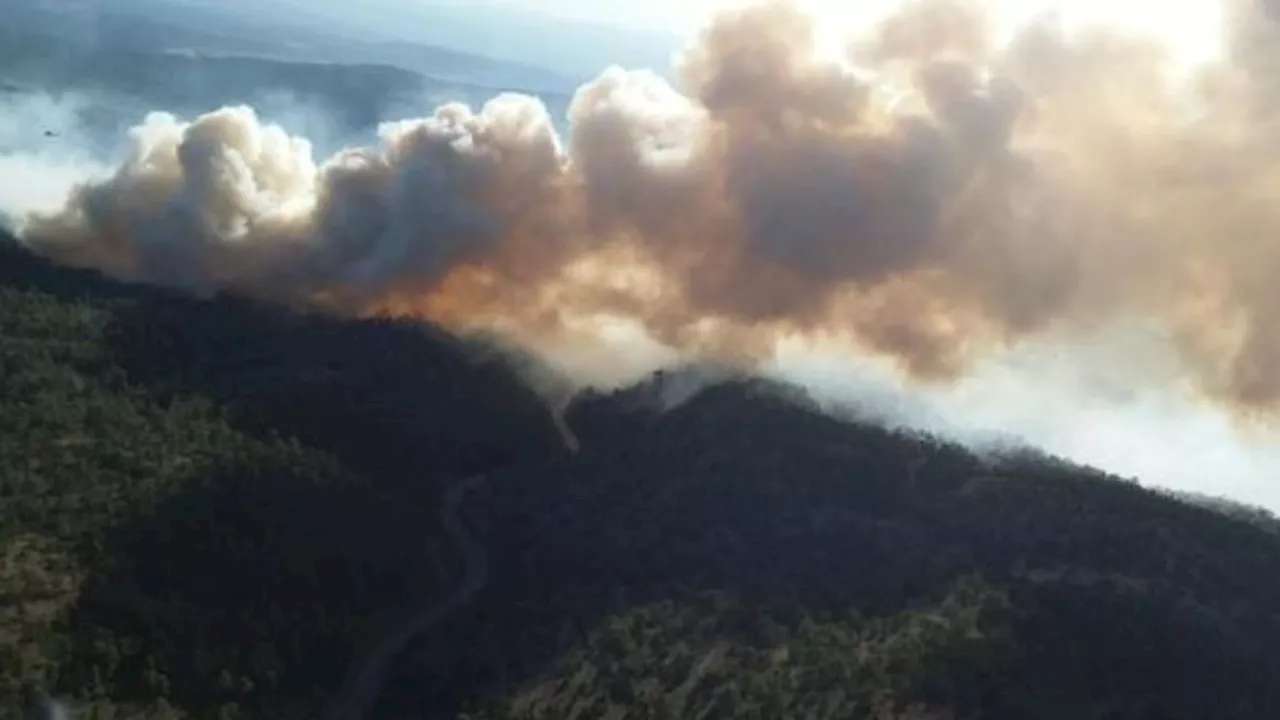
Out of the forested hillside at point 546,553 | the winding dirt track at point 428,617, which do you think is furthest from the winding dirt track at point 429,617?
the forested hillside at point 546,553

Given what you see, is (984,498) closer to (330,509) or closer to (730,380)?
(730,380)

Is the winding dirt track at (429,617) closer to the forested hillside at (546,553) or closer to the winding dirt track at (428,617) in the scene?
the winding dirt track at (428,617)

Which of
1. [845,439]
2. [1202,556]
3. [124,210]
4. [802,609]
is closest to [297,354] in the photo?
[124,210]

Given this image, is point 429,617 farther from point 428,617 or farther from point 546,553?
point 546,553

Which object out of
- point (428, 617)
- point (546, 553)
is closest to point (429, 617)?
point (428, 617)

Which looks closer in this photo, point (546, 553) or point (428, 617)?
point (428, 617)
